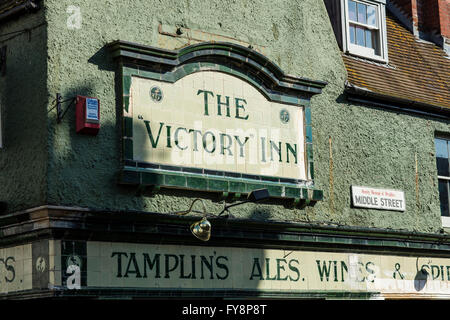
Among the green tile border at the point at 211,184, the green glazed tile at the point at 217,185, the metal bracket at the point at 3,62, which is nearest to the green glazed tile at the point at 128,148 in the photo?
the green tile border at the point at 211,184

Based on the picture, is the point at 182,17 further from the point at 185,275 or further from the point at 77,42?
the point at 185,275

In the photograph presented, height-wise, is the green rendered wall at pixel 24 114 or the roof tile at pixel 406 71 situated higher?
the roof tile at pixel 406 71

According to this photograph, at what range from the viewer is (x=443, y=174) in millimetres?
17094

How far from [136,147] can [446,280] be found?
6.90 meters

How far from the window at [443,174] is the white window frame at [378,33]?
1937mm

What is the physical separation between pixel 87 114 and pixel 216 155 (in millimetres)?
2366

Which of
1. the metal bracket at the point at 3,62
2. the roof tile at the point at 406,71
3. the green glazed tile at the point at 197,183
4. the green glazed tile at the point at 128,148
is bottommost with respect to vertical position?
the green glazed tile at the point at 197,183

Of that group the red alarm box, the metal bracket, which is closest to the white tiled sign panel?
the red alarm box

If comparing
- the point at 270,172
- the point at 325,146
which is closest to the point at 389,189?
the point at 325,146

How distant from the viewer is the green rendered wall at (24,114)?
12070 mm

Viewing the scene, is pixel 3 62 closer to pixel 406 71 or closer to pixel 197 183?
pixel 197 183

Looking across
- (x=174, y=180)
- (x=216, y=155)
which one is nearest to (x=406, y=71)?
(x=216, y=155)

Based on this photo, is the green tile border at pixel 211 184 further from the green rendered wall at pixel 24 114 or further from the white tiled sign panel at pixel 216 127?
the green rendered wall at pixel 24 114

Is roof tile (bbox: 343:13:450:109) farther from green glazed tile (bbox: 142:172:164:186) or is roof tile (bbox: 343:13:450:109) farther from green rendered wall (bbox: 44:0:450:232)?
green glazed tile (bbox: 142:172:164:186)
